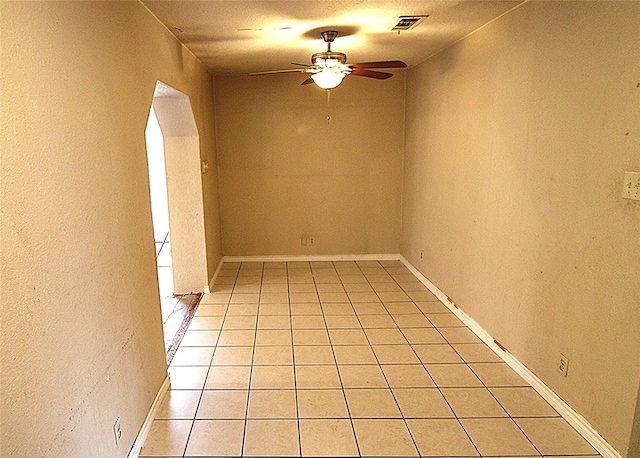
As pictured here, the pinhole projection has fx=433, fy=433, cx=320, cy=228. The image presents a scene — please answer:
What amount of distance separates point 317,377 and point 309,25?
7.87ft

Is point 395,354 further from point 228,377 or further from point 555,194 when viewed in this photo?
point 555,194

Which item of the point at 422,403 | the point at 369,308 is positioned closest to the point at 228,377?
the point at 422,403

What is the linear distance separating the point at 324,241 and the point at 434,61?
2.49 metres

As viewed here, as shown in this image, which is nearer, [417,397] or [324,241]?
[417,397]

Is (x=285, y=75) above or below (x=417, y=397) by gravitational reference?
above

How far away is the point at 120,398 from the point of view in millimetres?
1955

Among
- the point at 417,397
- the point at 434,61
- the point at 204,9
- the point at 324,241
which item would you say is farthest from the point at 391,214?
the point at 204,9

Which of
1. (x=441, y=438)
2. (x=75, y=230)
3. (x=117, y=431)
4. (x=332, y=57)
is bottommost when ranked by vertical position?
(x=441, y=438)

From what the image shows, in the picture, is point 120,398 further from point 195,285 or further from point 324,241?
point 324,241

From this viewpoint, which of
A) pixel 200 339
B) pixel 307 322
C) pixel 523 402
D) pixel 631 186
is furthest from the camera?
pixel 307 322

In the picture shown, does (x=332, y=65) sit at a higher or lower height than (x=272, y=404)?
higher

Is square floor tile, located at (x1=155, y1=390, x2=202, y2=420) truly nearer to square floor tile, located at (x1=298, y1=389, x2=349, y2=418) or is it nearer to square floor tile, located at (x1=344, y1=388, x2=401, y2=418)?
square floor tile, located at (x1=298, y1=389, x2=349, y2=418)

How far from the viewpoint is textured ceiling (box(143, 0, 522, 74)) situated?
101 inches

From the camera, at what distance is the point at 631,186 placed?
73.7 inches
